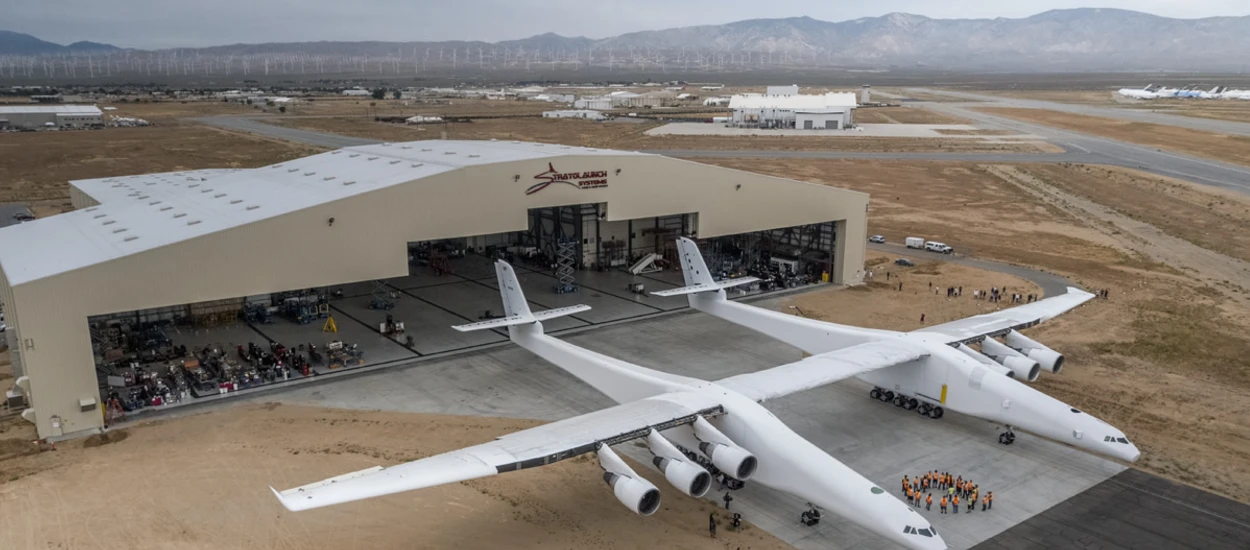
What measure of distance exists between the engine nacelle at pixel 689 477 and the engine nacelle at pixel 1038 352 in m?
19.1

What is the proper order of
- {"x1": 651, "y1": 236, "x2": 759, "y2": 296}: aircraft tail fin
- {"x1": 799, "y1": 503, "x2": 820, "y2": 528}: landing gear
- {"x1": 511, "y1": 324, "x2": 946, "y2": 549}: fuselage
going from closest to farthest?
{"x1": 511, "y1": 324, "x2": 946, "y2": 549}: fuselage → {"x1": 799, "y1": 503, "x2": 820, "y2": 528}: landing gear → {"x1": 651, "y1": 236, "x2": 759, "y2": 296}: aircraft tail fin

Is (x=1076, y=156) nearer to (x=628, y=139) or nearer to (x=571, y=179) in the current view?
(x=628, y=139)

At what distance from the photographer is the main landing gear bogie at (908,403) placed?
107 feet

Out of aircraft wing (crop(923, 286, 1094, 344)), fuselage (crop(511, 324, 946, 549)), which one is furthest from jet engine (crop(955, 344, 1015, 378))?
fuselage (crop(511, 324, 946, 549))

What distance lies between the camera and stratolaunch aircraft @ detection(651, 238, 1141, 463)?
28.2 metres

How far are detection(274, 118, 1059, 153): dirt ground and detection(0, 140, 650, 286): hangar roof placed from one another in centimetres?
7301

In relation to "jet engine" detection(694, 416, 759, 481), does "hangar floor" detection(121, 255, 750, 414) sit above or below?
below

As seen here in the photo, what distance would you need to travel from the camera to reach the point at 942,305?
161 ft

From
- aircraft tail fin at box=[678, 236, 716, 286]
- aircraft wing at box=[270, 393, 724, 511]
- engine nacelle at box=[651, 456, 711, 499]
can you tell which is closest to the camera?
aircraft wing at box=[270, 393, 724, 511]

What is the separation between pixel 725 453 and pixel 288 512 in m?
13.7

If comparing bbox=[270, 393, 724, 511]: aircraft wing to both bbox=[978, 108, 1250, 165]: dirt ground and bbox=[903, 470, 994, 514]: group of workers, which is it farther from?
bbox=[978, 108, 1250, 165]: dirt ground

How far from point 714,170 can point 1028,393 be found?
23.2m

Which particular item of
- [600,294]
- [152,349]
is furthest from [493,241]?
[152,349]

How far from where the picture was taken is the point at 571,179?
42156 millimetres
